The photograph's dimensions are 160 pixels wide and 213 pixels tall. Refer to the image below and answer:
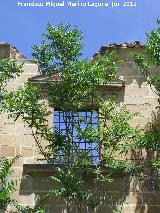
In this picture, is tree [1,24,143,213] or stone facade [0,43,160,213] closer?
tree [1,24,143,213]

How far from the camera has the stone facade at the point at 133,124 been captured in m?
11.7

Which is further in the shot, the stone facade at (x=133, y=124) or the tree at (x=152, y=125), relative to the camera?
the stone facade at (x=133, y=124)

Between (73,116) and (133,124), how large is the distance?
2265 millimetres

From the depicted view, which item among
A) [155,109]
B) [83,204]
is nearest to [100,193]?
[83,204]

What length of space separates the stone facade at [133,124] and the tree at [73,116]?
1.35 ft

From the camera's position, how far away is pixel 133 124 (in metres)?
Result: 12.8

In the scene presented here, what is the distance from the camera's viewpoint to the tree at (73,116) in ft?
34.7

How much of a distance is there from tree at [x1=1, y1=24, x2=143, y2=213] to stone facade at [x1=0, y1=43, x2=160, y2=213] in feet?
1.35

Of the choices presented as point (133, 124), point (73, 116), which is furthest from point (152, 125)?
point (73, 116)

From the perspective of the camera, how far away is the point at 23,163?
39.7 feet

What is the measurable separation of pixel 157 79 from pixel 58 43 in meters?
2.31

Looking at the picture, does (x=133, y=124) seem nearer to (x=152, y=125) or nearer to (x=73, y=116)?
(x=152, y=125)

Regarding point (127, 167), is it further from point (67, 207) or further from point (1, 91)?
point (1, 91)

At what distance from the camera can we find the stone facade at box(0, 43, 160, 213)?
11688 mm
